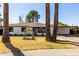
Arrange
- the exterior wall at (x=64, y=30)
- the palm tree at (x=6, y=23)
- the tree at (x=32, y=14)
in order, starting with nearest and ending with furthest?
the palm tree at (x=6, y=23), the tree at (x=32, y=14), the exterior wall at (x=64, y=30)

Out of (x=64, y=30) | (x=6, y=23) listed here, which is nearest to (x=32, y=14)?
(x=64, y=30)

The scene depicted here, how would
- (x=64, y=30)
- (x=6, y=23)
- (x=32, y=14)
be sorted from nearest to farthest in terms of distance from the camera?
(x=6, y=23) → (x=64, y=30) → (x=32, y=14)

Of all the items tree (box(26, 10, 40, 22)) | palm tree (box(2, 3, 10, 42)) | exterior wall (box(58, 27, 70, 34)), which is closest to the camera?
palm tree (box(2, 3, 10, 42))

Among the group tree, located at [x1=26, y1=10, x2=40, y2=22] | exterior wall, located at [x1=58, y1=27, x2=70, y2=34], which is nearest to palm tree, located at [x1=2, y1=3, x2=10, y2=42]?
tree, located at [x1=26, y1=10, x2=40, y2=22]

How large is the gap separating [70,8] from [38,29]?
1331 centimetres

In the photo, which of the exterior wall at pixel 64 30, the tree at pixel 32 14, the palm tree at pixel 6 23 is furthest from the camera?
the exterior wall at pixel 64 30

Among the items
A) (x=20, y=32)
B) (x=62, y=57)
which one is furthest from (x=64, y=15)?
(x=62, y=57)

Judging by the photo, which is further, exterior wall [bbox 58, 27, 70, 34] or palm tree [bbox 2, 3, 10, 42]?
exterior wall [bbox 58, 27, 70, 34]

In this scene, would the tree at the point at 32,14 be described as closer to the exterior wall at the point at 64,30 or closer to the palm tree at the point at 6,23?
the exterior wall at the point at 64,30

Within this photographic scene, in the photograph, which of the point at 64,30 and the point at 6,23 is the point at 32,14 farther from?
the point at 6,23

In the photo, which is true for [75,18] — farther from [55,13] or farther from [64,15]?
[55,13]

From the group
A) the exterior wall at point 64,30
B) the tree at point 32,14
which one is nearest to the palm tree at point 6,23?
the tree at point 32,14

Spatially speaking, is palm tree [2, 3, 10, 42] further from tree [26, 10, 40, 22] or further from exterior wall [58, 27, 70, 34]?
exterior wall [58, 27, 70, 34]

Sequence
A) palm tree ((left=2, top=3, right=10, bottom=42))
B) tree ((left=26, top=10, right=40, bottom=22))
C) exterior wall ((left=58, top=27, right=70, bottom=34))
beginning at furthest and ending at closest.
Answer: exterior wall ((left=58, top=27, right=70, bottom=34)), tree ((left=26, top=10, right=40, bottom=22)), palm tree ((left=2, top=3, right=10, bottom=42))
